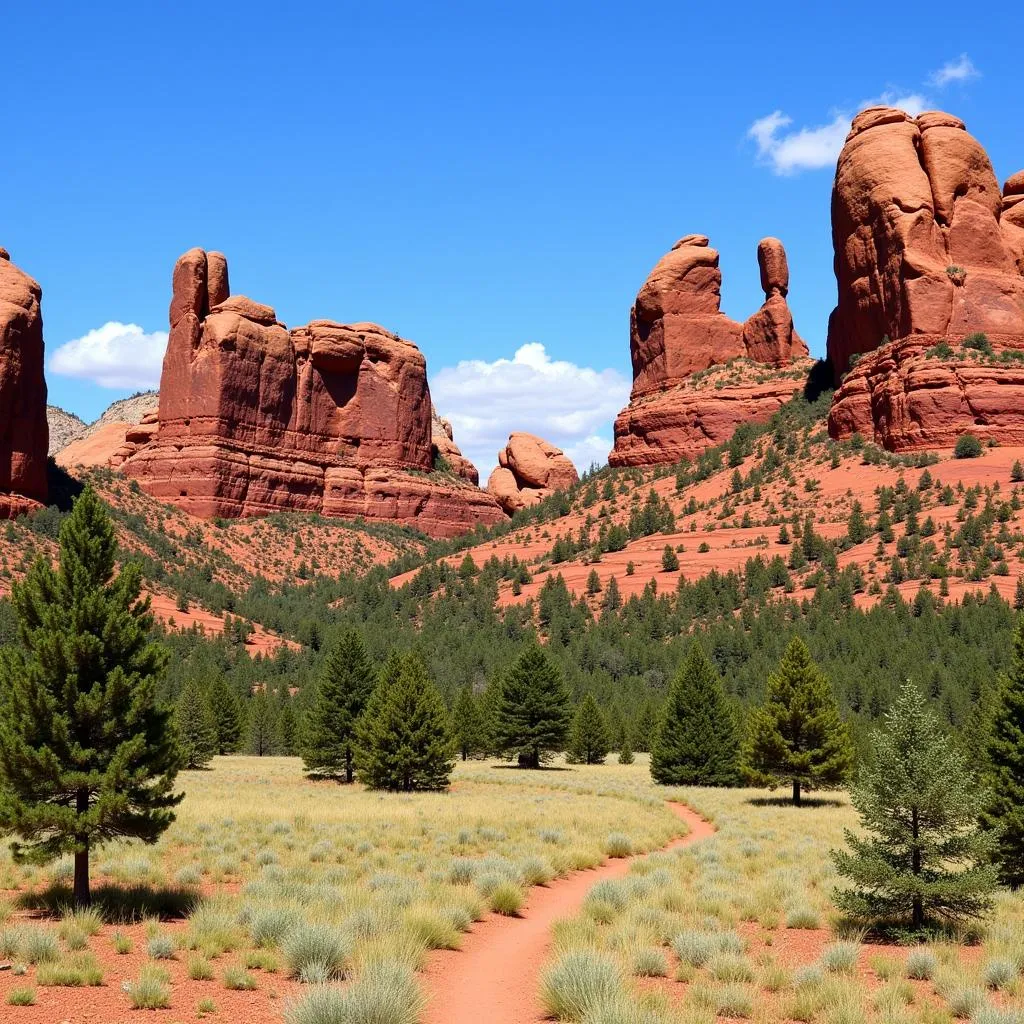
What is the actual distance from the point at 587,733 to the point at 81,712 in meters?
46.9

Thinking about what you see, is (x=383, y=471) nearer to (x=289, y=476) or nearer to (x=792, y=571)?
(x=289, y=476)

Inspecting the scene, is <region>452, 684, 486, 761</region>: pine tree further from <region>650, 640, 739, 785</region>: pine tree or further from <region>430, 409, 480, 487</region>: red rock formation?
<region>430, 409, 480, 487</region>: red rock formation

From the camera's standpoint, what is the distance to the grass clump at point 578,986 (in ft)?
38.3

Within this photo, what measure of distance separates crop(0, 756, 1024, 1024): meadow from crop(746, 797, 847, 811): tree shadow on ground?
1151 cm

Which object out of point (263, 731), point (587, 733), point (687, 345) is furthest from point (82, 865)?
point (687, 345)

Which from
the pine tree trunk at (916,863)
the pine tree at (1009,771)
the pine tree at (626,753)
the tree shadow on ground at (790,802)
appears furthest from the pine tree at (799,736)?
the pine tree trunk at (916,863)

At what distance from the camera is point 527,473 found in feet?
578

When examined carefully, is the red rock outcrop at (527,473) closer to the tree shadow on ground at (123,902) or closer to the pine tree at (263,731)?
the pine tree at (263,731)

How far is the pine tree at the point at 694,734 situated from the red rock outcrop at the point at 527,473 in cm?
12425

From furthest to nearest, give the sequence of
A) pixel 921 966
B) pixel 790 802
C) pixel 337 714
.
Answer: pixel 337 714 → pixel 790 802 → pixel 921 966

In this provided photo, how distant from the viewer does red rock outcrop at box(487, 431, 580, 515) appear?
17350cm

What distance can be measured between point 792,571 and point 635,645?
1842 centimetres

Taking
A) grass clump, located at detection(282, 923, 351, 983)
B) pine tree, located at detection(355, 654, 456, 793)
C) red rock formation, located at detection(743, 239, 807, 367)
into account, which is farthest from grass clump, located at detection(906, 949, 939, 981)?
red rock formation, located at detection(743, 239, 807, 367)

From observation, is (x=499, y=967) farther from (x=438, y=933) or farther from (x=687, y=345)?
(x=687, y=345)
